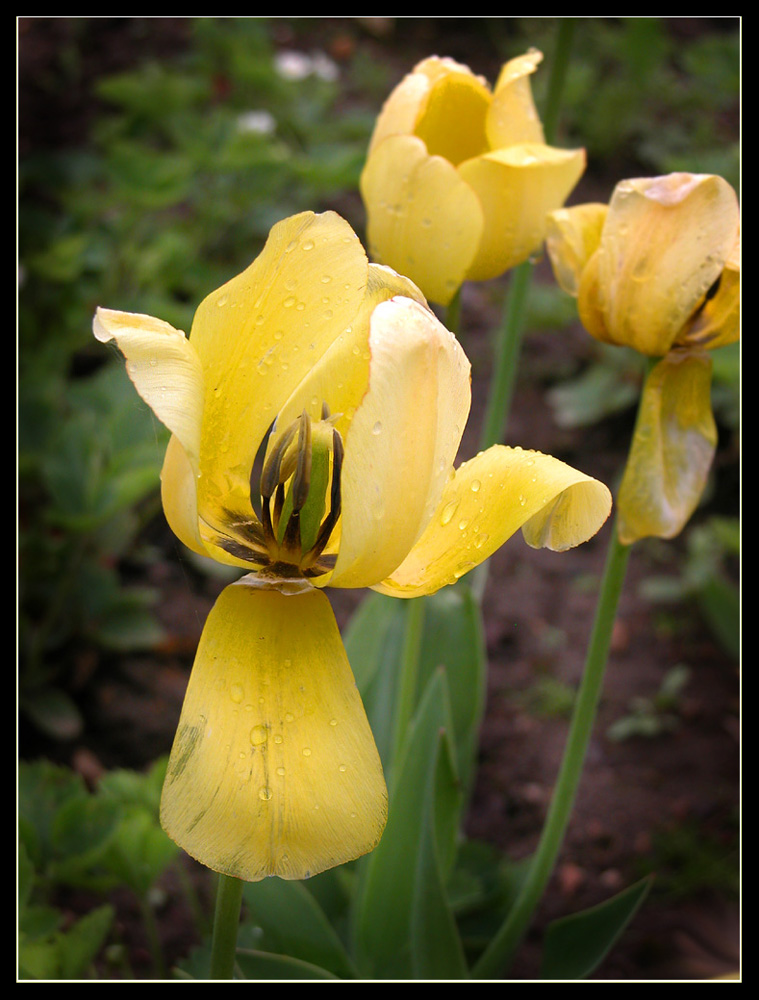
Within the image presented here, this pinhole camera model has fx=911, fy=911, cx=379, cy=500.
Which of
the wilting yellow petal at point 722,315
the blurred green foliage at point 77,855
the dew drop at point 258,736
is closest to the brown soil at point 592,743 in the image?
the blurred green foliage at point 77,855

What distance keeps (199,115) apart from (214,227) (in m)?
0.63

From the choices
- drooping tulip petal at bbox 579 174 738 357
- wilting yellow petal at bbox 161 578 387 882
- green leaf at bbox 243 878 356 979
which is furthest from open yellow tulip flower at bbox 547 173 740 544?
green leaf at bbox 243 878 356 979

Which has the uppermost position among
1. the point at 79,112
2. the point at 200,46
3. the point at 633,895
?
the point at 200,46

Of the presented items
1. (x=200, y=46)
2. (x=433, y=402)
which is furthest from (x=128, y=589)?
(x=200, y=46)

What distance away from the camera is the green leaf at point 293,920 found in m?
0.93

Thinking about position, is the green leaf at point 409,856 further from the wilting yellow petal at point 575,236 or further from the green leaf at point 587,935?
the wilting yellow petal at point 575,236

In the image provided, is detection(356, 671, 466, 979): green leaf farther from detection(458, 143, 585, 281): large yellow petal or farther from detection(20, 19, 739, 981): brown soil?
detection(458, 143, 585, 281): large yellow petal

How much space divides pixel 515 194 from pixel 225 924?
621 millimetres

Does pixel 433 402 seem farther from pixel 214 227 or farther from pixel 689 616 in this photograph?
pixel 214 227

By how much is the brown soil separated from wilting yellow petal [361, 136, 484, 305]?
530 mm

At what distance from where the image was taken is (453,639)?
4.08 feet

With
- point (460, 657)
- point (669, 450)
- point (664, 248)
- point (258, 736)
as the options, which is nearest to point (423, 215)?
point (664, 248)

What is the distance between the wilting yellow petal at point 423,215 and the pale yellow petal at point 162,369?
0.33 m

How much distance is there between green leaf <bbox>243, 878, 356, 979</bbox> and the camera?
36.5 inches
